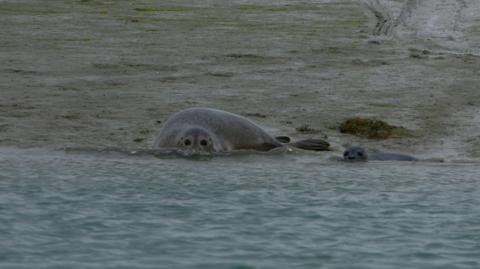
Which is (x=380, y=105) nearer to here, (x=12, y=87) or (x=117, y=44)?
(x=12, y=87)

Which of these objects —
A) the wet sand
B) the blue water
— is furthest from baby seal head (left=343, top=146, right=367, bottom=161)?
the wet sand

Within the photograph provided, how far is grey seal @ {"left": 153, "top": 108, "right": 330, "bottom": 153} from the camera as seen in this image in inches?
A: 599

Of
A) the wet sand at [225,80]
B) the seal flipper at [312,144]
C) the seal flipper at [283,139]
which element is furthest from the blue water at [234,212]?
the wet sand at [225,80]

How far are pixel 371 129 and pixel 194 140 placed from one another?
327cm

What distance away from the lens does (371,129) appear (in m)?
17.4

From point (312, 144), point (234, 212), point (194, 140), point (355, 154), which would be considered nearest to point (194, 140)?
point (194, 140)

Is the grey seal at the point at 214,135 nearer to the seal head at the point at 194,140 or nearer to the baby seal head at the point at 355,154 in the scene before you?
the seal head at the point at 194,140

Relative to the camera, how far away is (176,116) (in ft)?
51.4

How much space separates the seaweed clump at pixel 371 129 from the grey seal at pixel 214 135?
1.29 metres

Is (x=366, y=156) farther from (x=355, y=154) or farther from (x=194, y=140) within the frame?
(x=194, y=140)

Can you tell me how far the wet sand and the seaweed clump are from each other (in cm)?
20

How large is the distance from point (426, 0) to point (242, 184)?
3185cm

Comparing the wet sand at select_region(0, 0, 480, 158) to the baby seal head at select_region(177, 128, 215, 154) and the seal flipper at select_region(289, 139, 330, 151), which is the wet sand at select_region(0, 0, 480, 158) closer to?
the seal flipper at select_region(289, 139, 330, 151)

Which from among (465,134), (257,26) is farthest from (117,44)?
(465,134)
